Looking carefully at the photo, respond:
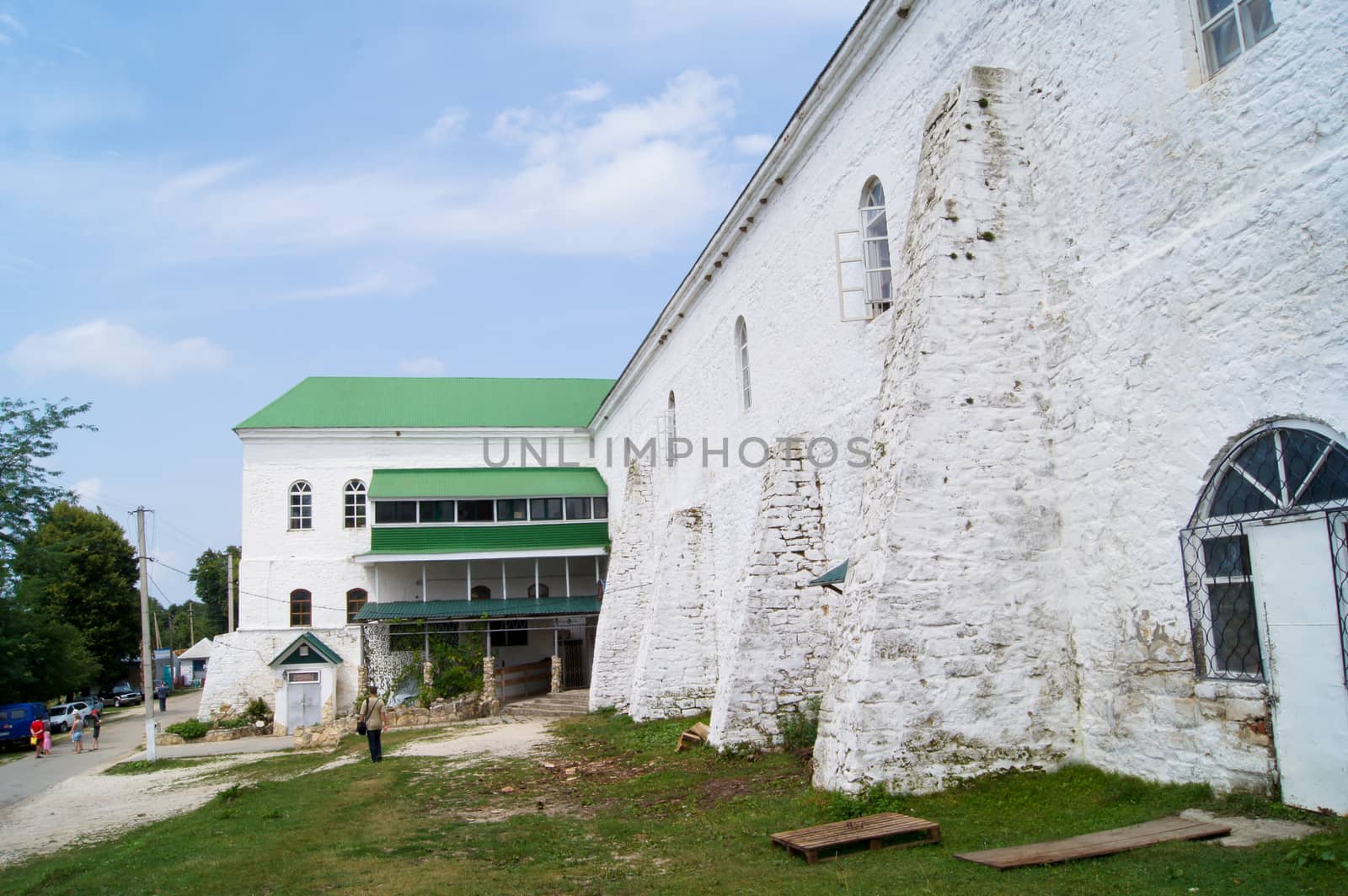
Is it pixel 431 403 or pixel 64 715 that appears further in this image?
pixel 64 715

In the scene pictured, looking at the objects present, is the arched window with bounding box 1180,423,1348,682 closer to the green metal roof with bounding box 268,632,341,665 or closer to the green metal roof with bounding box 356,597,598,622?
the green metal roof with bounding box 356,597,598,622

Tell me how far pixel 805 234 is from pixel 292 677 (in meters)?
22.6

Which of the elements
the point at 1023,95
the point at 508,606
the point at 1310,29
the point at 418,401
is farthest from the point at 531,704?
the point at 1310,29

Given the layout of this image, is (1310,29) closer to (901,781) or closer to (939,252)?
(939,252)

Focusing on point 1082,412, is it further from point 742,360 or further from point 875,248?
point 742,360

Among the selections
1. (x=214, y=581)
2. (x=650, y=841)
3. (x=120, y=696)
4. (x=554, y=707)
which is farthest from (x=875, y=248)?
(x=214, y=581)

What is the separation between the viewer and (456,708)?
974 inches

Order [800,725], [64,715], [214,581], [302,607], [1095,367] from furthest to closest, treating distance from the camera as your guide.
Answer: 1. [214,581]
2. [64,715]
3. [302,607]
4. [800,725]
5. [1095,367]

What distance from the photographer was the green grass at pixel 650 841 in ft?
17.3

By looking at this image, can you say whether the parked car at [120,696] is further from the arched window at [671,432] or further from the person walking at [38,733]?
the arched window at [671,432]

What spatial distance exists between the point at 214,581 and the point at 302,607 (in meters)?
52.8

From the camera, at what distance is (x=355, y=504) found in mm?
32844

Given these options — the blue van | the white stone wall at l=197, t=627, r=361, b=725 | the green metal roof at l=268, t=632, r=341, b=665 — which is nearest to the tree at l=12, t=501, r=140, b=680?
the blue van

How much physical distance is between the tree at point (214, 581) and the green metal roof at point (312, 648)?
49.4m
